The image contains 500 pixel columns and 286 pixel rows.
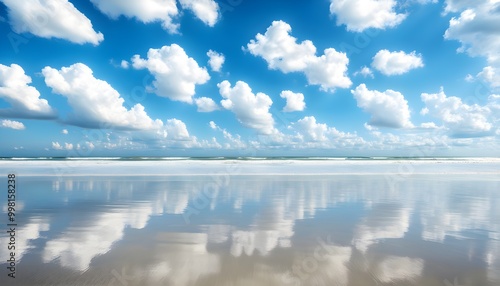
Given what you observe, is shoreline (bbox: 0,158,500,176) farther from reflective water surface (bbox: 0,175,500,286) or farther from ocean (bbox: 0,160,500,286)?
reflective water surface (bbox: 0,175,500,286)

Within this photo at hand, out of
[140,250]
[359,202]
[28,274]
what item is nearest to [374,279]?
[140,250]

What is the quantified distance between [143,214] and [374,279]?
24.8ft

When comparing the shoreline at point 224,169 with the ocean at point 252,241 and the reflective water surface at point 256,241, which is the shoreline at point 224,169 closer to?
the ocean at point 252,241

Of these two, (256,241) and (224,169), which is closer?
(256,241)

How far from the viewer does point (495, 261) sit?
5457mm

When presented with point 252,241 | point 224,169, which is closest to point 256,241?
point 252,241

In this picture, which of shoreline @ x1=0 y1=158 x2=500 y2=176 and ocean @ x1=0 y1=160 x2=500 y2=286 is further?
shoreline @ x1=0 y1=158 x2=500 y2=176

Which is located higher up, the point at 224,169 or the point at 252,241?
the point at 224,169

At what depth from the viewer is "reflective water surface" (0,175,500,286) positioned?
15.5ft

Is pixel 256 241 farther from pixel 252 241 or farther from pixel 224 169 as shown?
pixel 224 169

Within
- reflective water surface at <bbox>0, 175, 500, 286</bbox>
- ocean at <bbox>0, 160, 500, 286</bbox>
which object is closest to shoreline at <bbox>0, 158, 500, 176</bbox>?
ocean at <bbox>0, 160, 500, 286</bbox>

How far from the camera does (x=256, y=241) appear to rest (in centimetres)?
647

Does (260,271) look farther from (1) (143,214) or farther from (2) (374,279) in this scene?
(1) (143,214)

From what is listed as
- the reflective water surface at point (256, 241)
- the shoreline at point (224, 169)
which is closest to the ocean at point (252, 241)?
the reflective water surface at point (256, 241)
